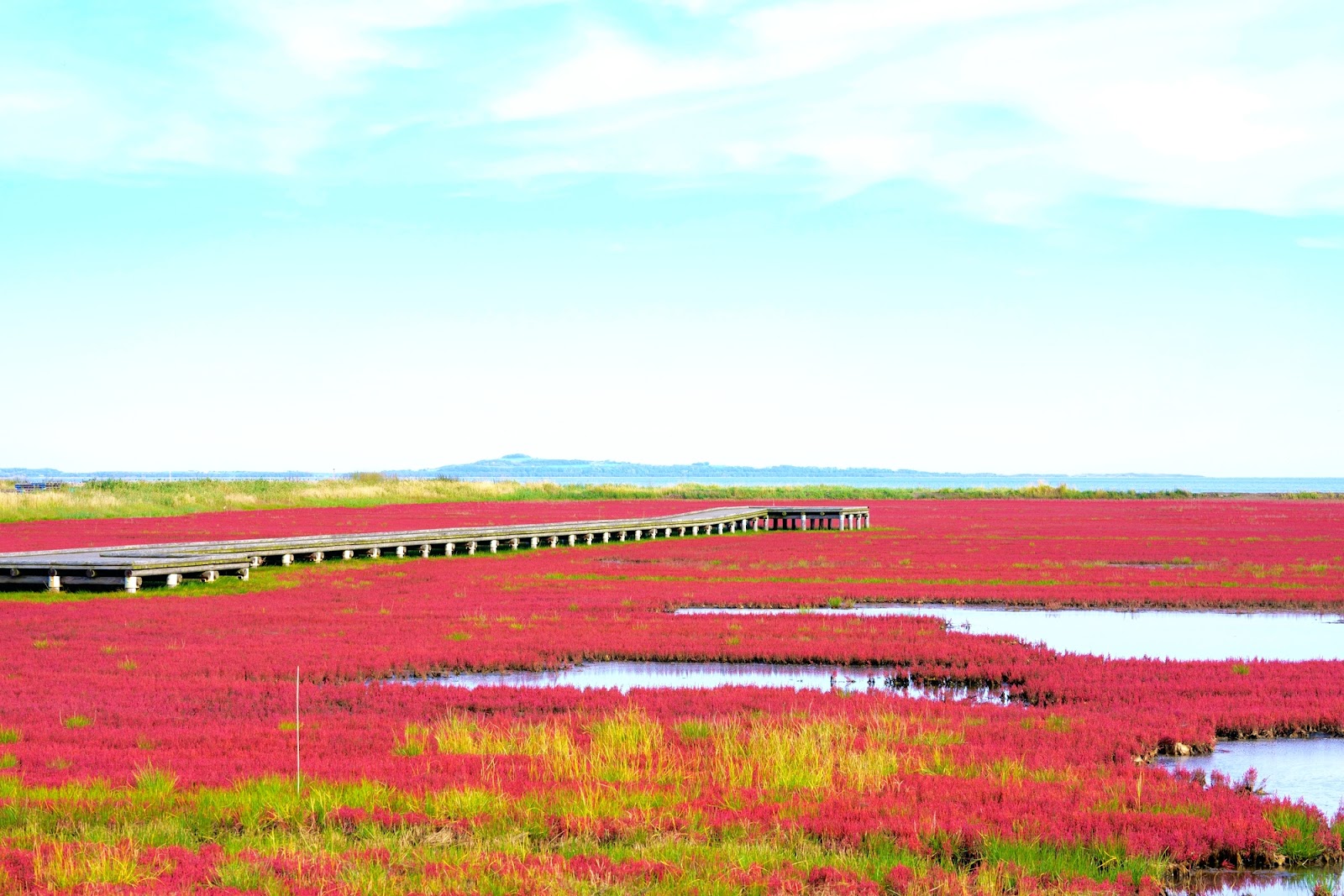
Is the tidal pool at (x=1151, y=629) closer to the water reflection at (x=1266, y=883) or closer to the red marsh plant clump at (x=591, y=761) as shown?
the red marsh plant clump at (x=591, y=761)

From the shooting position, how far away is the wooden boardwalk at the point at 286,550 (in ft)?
99.9

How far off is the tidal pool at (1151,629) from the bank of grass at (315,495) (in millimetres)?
56306

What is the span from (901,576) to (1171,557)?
1365 centimetres

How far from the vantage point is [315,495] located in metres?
98.4

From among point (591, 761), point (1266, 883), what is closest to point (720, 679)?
point (591, 761)

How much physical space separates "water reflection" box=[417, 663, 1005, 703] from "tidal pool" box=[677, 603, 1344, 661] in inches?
187

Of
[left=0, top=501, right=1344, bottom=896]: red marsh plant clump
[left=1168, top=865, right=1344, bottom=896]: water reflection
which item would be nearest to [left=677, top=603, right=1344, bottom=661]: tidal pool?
[left=0, top=501, right=1344, bottom=896]: red marsh plant clump

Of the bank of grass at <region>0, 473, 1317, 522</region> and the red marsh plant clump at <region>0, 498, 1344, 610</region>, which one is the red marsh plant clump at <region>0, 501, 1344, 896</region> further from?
the bank of grass at <region>0, 473, 1317, 522</region>

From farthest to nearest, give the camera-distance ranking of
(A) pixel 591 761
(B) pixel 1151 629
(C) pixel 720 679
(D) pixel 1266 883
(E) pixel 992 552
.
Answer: (E) pixel 992 552 < (B) pixel 1151 629 < (C) pixel 720 679 < (A) pixel 591 761 < (D) pixel 1266 883

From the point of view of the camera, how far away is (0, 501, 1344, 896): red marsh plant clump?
927 centimetres

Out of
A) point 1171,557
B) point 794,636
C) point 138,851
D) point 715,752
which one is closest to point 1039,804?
point 715,752

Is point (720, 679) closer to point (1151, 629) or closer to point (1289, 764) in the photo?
point (1289, 764)

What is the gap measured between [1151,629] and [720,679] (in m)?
11.4

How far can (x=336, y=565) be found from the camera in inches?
1484
